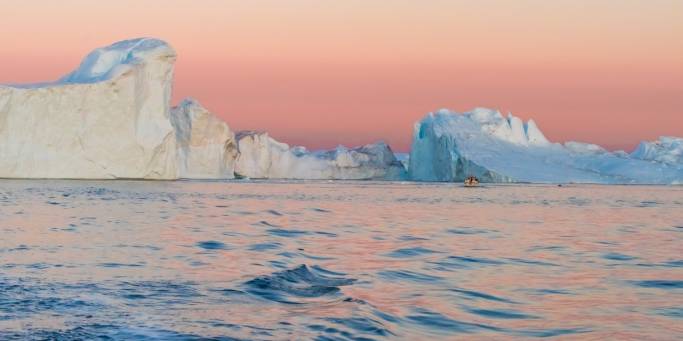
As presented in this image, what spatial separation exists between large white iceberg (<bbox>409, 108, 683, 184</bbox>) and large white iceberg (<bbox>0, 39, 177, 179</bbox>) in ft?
116

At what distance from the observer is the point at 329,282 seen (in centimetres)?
1097

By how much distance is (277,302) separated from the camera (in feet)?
30.2

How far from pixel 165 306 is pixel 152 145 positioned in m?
54.7

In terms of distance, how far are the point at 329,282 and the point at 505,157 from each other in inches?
3300

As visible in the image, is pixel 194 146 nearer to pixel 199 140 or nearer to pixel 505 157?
pixel 199 140

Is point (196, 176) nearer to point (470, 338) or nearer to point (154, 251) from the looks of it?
point (154, 251)

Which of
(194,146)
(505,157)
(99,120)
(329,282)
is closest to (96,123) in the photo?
(99,120)

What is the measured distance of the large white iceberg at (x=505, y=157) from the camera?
89.6 m

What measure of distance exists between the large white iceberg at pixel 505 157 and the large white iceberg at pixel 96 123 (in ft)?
116

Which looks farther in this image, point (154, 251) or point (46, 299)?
point (154, 251)

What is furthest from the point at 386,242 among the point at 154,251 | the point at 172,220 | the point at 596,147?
the point at 596,147

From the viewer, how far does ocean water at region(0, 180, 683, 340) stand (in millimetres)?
7727

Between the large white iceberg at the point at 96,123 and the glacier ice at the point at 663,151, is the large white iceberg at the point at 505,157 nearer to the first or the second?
the glacier ice at the point at 663,151

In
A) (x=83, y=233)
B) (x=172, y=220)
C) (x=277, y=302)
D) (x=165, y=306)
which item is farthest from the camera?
(x=172, y=220)
